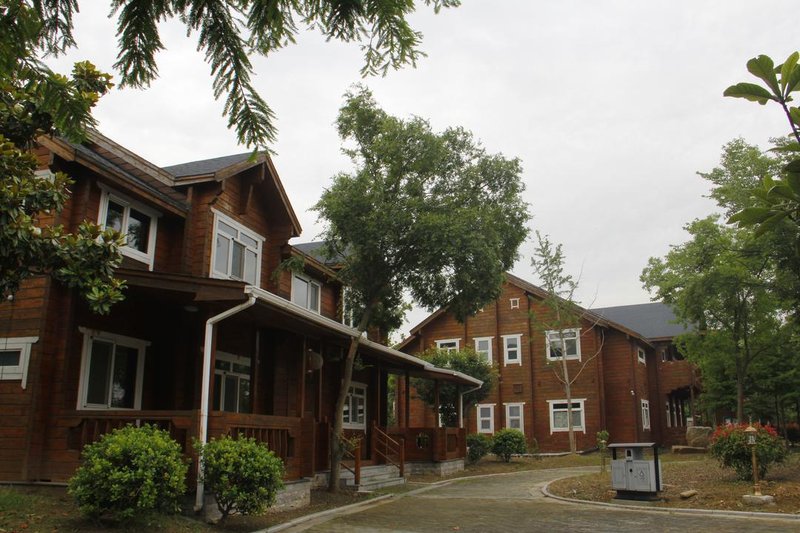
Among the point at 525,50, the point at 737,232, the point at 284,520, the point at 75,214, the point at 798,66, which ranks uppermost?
the point at 737,232

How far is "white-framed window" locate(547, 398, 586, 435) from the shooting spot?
110ft

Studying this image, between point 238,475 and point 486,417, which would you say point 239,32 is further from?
point 486,417

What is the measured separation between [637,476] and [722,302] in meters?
16.4

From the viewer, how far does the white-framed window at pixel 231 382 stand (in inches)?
620

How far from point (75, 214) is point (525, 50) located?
11.8 metres

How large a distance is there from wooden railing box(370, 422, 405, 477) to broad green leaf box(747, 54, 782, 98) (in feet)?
61.2

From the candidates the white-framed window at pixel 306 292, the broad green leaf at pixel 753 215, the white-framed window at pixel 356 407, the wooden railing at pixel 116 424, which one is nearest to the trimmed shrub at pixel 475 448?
the white-framed window at pixel 356 407

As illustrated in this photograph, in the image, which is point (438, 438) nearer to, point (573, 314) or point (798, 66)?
point (573, 314)

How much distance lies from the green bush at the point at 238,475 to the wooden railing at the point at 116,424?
601mm

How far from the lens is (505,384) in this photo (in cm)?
3559

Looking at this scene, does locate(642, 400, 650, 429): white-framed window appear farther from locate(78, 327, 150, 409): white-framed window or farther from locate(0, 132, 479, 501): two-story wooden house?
locate(78, 327, 150, 409): white-framed window

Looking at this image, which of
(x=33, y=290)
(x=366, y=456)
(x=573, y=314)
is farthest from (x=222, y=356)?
(x=573, y=314)

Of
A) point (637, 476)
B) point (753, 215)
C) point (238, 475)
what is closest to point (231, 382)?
point (238, 475)

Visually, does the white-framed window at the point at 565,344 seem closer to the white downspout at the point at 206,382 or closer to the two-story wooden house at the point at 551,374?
the two-story wooden house at the point at 551,374
